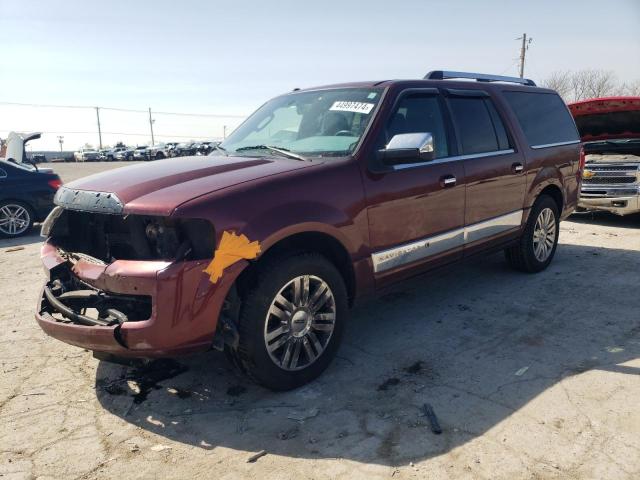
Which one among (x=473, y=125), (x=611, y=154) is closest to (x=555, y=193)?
(x=473, y=125)

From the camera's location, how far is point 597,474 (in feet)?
7.79

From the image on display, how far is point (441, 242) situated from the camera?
13.8 ft

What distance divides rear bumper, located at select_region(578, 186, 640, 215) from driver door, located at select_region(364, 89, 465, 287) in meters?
5.14

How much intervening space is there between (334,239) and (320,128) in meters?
1.03

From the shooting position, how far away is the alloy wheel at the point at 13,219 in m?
8.94

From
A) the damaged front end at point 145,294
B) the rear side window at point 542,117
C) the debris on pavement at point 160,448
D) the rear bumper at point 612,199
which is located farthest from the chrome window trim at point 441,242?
the rear bumper at point 612,199

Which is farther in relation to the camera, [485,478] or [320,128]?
[320,128]

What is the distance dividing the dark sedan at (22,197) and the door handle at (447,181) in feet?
25.8

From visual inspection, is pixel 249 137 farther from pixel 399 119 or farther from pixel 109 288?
pixel 109 288

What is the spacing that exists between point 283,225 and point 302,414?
110cm

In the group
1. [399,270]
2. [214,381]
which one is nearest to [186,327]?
[214,381]

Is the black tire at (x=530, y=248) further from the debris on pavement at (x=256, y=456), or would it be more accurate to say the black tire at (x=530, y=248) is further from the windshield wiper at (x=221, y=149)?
the debris on pavement at (x=256, y=456)

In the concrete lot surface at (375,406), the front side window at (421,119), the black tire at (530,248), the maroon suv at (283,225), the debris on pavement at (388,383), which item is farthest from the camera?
the black tire at (530,248)

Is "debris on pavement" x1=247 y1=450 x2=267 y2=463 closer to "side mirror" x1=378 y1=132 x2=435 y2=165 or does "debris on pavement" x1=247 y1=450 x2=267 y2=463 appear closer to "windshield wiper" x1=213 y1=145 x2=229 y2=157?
"side mirror" x1=378 y1=132 x2=435 y2=165
